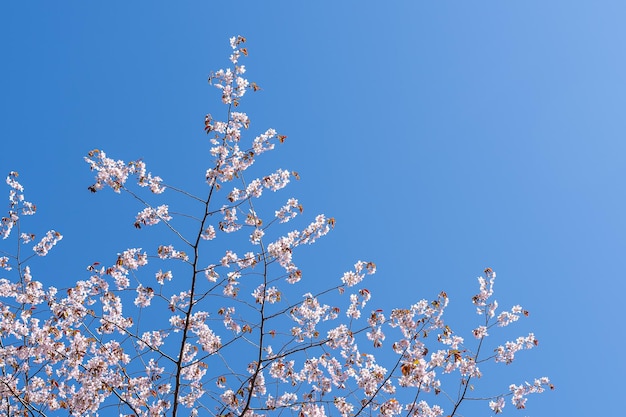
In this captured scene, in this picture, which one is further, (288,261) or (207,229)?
(207,229)

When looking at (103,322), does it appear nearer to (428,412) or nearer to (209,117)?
(209,117)

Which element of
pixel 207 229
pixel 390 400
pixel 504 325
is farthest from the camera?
pixel 504 325

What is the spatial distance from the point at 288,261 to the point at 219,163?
1620 mm

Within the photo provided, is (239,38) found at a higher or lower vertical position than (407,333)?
higher

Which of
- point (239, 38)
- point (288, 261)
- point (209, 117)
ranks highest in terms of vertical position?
point (239, 38)

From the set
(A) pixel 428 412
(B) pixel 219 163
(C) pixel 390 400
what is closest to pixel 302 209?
(B) pixel 219 163

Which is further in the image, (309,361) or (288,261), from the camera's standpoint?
(309,361)

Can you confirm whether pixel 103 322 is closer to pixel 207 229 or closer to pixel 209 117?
pixel 207 229

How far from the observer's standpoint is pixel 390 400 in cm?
695

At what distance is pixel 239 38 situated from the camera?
→ 7.00m

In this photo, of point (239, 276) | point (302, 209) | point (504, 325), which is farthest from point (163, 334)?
point (504, 325)

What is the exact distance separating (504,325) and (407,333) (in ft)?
6.04

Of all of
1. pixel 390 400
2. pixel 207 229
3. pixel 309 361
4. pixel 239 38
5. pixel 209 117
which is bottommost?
pixel 390 400

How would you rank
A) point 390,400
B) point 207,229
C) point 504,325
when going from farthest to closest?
point 504,325 → point 207,229 → point 390,400
